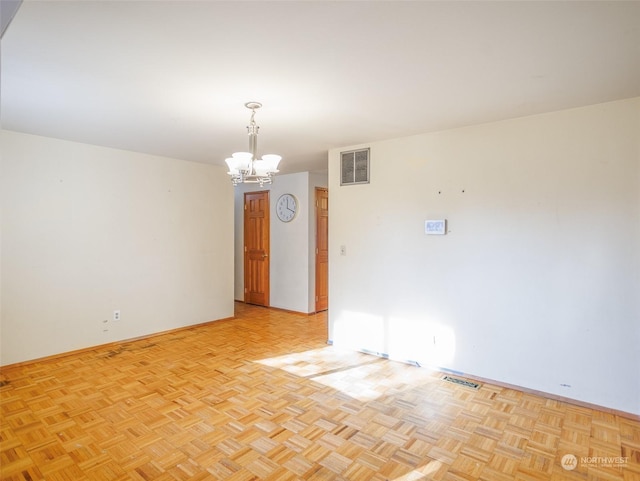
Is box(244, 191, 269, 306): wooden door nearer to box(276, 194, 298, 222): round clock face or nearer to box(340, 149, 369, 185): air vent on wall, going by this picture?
box(276, 194, 298, 222): round clock face

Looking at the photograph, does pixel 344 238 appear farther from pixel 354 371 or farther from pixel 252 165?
pixel 252 165

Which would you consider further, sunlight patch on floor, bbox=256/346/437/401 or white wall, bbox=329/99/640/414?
sunlight patch on floor, bbox=256/346/437/401

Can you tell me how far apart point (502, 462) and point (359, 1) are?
8.19 ft

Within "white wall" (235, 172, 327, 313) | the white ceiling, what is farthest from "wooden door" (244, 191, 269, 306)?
the white ceiling

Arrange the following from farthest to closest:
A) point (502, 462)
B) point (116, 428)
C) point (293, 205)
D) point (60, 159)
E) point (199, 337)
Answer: point (293, 205) → point (199, 337) → point (60, 159) → point (116, 428) → point (502, 462)

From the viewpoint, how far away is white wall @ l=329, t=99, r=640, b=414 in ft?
8.51

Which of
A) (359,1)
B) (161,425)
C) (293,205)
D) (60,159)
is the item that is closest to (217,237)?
(293,205)

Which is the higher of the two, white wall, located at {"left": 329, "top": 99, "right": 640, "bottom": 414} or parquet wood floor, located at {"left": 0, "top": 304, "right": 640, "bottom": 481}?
white wall, located at {"left": 329, "top": 99, "right": 640, "bottom": 414}

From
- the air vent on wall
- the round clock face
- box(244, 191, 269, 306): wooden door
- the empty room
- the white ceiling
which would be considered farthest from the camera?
box(244, 191, 269, 306): wooden door

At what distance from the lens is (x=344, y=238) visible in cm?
410

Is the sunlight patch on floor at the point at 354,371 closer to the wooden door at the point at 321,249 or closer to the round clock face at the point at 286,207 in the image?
the wooden door at the point at 321,249

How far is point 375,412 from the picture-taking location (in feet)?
8.49

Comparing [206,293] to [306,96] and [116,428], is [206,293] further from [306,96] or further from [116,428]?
[306,96]

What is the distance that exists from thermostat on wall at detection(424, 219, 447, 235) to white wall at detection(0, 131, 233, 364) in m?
3.16
